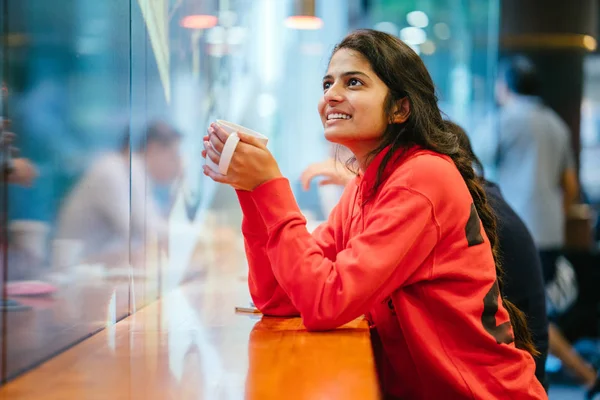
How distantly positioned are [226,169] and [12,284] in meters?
0.43

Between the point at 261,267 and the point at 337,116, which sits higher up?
the point at 337,116

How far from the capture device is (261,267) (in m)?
1.50

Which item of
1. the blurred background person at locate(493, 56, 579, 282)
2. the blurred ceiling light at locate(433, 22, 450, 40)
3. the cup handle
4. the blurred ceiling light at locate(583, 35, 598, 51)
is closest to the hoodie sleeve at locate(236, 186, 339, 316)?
the cup handle

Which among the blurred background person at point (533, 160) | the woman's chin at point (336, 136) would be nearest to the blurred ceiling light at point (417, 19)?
the blurred background person at point (533, 160)

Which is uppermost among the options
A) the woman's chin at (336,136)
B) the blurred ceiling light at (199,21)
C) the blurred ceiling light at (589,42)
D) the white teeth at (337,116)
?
the blurred ceiling light at (589,42)

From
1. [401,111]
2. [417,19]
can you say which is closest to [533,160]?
[417,19]

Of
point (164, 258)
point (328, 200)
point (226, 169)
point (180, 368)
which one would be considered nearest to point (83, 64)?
point (226, 169)

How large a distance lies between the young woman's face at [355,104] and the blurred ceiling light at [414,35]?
3.47m

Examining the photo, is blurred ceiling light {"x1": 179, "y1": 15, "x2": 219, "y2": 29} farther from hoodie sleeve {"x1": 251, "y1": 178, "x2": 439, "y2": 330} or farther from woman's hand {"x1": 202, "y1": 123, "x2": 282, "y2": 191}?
hoodie sleeve {"x1": 251, "y1": 178, "x2": 439, "y2": 330}

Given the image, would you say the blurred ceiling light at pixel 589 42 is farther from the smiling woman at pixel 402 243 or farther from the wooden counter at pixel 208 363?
the wooden counter at pixel 208 363

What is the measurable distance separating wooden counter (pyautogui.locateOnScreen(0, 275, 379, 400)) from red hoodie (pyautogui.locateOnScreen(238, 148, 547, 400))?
0.29 feet

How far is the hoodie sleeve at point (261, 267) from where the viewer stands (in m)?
1.47

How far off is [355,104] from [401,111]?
0.09 metres

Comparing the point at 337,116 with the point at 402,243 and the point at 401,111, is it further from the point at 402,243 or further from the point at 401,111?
the point at 402,243
